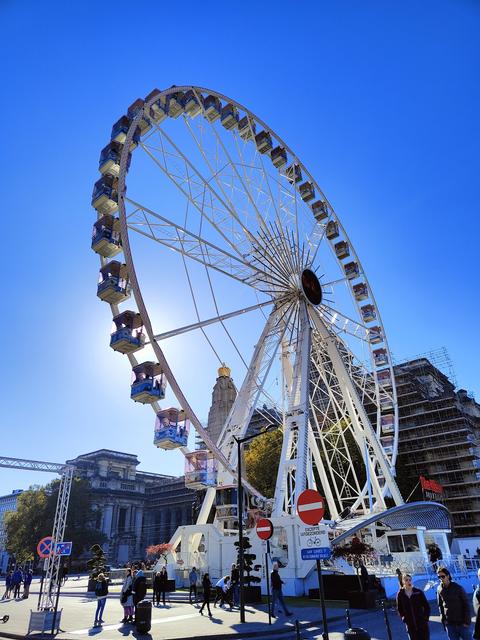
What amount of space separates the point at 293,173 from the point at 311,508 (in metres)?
30.5

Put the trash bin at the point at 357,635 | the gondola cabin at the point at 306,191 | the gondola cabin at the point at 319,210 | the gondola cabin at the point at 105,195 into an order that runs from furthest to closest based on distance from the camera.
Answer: the gondola cabin at the point at 319,210, the gondola cabin at the point at 306,191, the gondola cabin at the point at 105,195, the trash bin at the point at 357,635

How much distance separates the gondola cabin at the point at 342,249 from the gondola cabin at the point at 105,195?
67.3 feet

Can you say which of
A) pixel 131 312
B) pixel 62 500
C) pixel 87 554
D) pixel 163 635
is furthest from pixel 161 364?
pixel 87 554

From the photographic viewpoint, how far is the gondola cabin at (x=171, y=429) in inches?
891

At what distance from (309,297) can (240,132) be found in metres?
12.4

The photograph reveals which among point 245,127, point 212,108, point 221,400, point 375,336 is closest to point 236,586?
point 375,336

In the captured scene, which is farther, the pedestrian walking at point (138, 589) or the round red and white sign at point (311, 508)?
the pedestrian walking at point (138, 589)

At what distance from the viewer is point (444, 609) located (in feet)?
28.3

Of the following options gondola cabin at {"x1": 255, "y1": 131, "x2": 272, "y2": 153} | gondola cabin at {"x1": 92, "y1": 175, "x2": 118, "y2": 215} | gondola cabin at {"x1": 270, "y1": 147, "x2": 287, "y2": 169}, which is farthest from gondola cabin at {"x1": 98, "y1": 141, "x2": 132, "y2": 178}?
gondola cabin at {"x1": 270, "y1": 147, "x2": 287, "y2": 169}

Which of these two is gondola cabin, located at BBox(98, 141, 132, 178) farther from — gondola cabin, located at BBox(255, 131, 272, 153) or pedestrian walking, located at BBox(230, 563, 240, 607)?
pedestrian walking, located at BBox(230, 563, 240, 607)

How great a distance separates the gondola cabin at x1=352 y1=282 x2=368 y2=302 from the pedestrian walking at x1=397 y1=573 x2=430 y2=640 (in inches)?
1321

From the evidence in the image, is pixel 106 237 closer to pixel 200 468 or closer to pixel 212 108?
pixel 212 108

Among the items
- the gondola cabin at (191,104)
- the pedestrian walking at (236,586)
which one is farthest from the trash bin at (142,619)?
the gondola cabin at (191,104)

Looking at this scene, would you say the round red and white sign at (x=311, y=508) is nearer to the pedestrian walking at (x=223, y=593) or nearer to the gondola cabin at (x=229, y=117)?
the pedestrian walking at (x=223, y=593)
